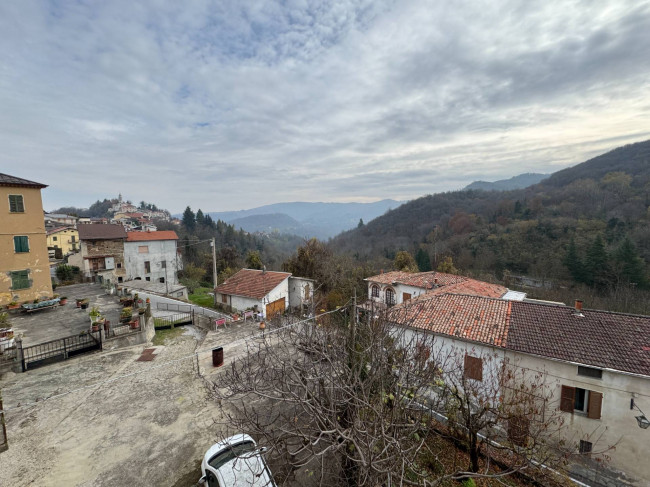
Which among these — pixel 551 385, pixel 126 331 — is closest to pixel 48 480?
pixel 126 331

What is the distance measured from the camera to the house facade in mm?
29698

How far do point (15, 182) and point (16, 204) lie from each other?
4.33 ft

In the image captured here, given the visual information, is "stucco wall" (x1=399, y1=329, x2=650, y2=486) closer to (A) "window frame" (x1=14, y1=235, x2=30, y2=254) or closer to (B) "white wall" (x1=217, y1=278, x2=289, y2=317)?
(B) "white wall" (x1=217, y1=278, x2=289, y2=317)

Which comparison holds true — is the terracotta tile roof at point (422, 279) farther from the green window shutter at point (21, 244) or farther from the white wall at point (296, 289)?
the green window shutter at point (21, 244)

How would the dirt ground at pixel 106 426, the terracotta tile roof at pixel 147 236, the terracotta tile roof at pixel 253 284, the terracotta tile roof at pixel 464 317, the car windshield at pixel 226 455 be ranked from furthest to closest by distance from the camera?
1. the terracotta tile roof at pixel 147 236
2. the terracotta tile roof at pixel 253 284
3. the terracotta tile roof at pixel 464 317
4. the dirt ground at pixel 106 426
5. the car windshield at pixel 226 455

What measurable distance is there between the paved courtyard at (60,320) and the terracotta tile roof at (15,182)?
7.62m

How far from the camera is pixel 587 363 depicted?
987cm

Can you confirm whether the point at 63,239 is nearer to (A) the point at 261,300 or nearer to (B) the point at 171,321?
(B) the point at 171,321

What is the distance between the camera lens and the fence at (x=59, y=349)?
10.7m

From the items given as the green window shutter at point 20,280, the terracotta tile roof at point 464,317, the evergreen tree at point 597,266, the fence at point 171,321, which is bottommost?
the evergreen tree at point 597,266

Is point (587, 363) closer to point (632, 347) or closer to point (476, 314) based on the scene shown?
point (632, 347)

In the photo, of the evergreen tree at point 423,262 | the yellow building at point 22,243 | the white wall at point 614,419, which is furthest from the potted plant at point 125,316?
the evergreen tree at point 423,262

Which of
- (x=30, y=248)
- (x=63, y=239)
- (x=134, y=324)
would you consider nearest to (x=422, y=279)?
(x=134, y=324)

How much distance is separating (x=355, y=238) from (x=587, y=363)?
88.3 m
